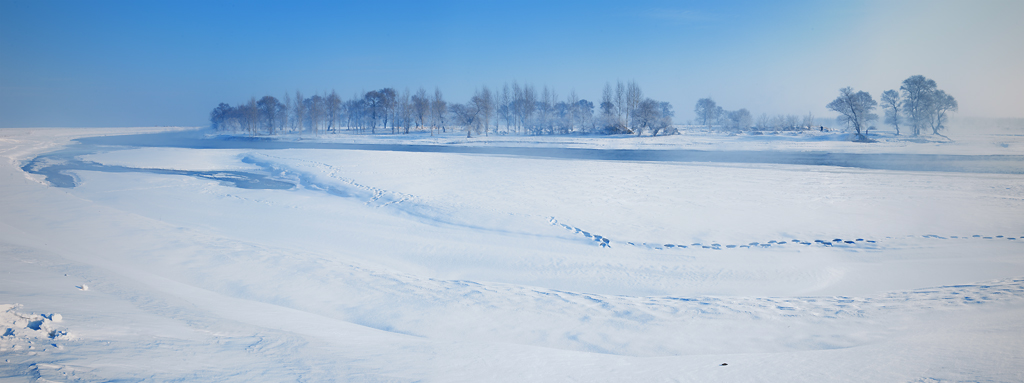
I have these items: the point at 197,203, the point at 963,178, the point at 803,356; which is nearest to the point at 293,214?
the point at 197,203

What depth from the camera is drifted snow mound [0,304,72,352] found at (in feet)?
11.3

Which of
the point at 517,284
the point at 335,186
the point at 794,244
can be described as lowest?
the point at 517,284

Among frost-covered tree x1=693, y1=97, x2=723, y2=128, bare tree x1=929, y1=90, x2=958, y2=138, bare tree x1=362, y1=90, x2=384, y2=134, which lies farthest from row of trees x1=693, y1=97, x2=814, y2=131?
bare tree x1=362, y1=90, x2=384, y2=134

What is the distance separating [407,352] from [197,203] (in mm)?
12451

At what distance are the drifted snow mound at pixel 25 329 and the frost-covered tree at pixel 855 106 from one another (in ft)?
195

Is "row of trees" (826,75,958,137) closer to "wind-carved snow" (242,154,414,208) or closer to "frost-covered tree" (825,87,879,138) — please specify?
"frost-covered tree" (825,87,879,138)

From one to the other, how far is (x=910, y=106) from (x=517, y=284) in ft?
172

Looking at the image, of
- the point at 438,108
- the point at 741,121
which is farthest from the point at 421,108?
the point at 741,121

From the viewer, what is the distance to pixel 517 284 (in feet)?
24.1

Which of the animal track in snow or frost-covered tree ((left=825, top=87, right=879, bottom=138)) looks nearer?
the animal track in snow

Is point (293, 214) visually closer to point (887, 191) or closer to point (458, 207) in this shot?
point (458, 207)

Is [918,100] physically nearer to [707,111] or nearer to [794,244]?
[794,244]

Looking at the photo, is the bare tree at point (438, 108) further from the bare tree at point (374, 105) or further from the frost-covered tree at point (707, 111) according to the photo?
the frost-covered tree at point (707, 111)

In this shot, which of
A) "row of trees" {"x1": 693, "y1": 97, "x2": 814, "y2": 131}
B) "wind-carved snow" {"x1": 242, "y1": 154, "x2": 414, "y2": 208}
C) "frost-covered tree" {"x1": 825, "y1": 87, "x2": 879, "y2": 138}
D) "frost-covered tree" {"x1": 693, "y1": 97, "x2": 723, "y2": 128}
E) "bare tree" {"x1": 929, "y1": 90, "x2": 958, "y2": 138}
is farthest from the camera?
"frost-covered tree" {"x1": 693, "y1": 97, "x2": 723, "y2": 128}
